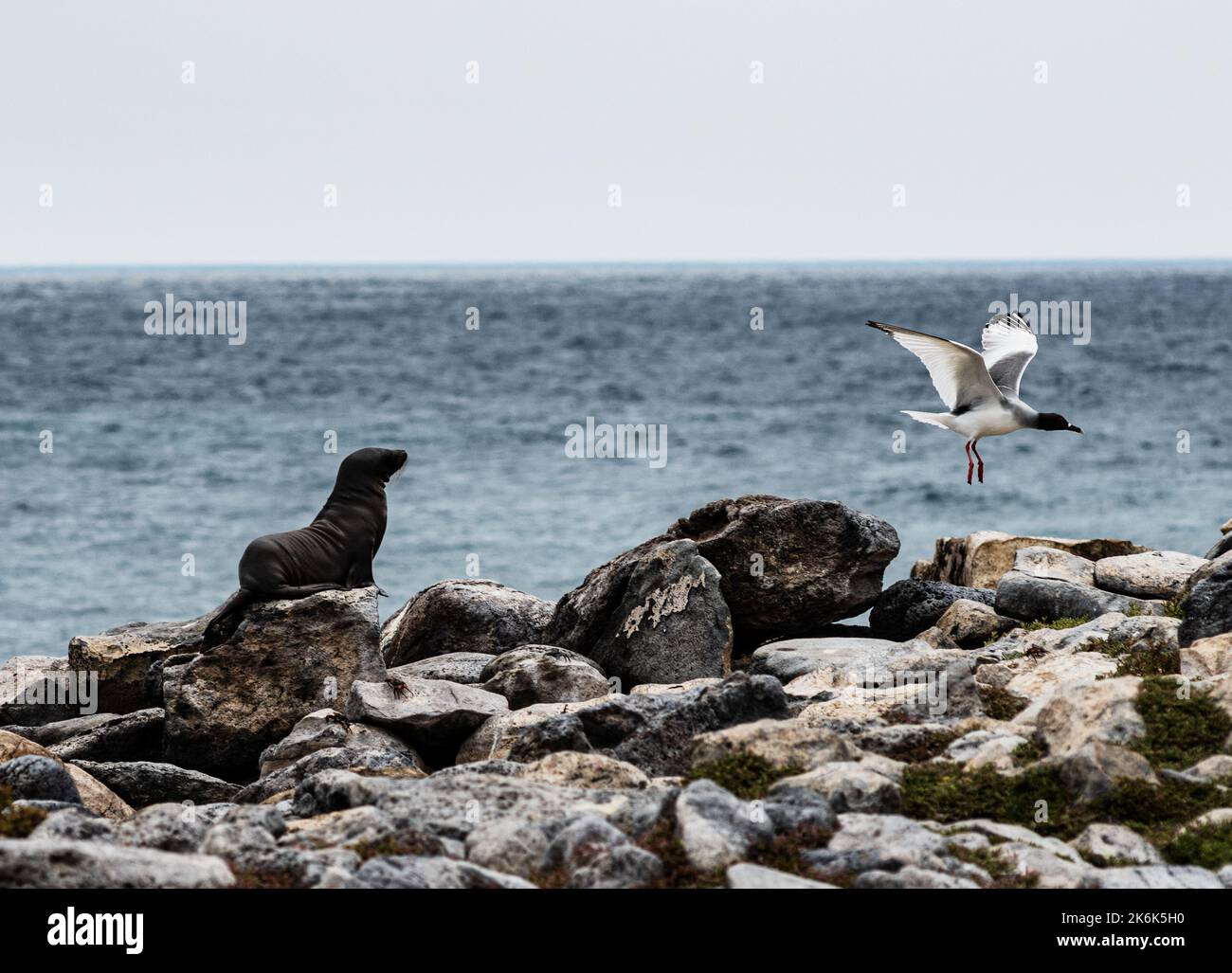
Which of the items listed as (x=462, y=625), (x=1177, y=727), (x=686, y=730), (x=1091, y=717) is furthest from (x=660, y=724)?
(x=462, y=625)

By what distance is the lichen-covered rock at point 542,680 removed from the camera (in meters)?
11.6

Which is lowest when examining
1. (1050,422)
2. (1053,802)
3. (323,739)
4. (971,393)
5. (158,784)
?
(158,784)

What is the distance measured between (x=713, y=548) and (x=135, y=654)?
507cm

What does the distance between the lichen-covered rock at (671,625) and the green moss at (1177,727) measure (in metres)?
4.24

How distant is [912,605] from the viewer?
13844 millimetres

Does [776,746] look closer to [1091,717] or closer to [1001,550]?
[1091,717]

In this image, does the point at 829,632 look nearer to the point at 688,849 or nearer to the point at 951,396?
the point at 951,396

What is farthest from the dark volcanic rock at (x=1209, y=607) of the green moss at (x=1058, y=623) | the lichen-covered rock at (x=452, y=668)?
the lichen-covered rock at (x=452, y=668)

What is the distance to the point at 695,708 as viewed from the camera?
959cm

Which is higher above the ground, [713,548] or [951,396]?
[951,396]

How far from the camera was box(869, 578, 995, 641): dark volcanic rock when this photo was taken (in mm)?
13750

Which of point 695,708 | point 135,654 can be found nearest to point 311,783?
point 695,708

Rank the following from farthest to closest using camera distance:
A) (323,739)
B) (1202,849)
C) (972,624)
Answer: (972,624) → (323,739) → (1202,849)

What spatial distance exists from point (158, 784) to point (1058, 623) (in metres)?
7.04
